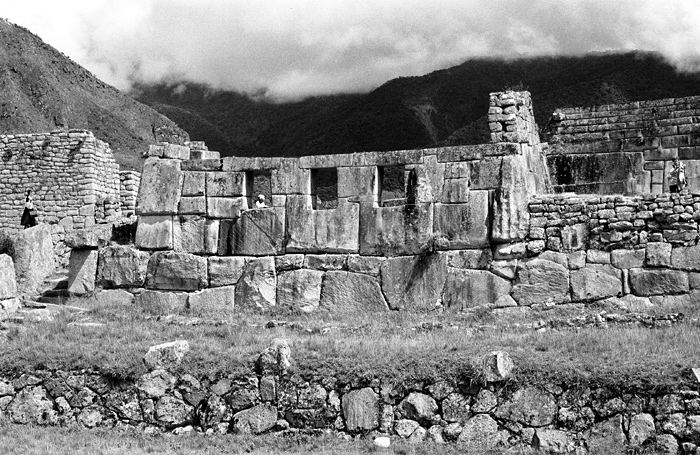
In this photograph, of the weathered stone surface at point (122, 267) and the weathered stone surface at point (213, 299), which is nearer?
the weathered stone surface at point (213, 299)

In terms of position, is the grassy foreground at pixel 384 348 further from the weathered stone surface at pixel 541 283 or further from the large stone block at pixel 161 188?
the large stone block at pixel 161 188

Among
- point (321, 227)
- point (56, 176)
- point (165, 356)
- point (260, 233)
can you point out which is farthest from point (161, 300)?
point (56, 176)

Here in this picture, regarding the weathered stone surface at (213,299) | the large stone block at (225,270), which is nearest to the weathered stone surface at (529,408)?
the weathered stone surface at (213,299)

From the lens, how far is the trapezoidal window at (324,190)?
18.0m

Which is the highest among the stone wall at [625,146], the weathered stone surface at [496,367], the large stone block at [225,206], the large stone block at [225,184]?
the stone wall at [625,146]

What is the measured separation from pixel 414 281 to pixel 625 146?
25.9ft

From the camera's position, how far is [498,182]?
1664 centimetres

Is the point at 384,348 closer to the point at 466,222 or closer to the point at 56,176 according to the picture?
the point at 466,222

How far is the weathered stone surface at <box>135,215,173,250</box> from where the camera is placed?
60.0 feet

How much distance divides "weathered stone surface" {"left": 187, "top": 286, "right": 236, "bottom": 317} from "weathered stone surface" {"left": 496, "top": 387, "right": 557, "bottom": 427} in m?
7.76

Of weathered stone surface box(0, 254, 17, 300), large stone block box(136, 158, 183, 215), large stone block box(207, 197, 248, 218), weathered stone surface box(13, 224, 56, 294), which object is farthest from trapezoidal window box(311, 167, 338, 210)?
weathered stone surface box(13, 224, 56, 294)

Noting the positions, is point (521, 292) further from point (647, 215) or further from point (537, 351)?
point (537, 351)

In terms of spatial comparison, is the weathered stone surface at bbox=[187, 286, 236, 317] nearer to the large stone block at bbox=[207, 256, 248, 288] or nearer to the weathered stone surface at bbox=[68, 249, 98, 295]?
the large stone block at bbox=[207, 256, 248, 288]

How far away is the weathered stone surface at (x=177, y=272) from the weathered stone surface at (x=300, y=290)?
5.09 ft
